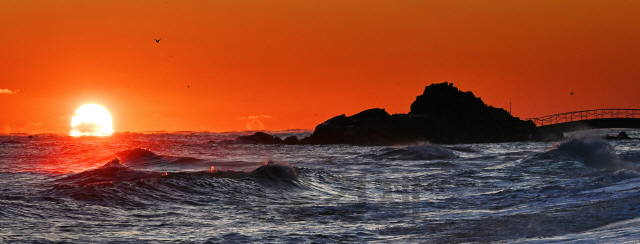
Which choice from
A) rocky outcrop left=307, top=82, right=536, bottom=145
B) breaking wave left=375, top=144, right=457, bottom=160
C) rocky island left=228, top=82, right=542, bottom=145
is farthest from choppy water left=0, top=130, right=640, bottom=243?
rocky outcrop left=307, top=82, right=536, bottom=145

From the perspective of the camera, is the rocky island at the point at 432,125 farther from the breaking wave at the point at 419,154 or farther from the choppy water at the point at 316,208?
the choppy water at the point at 316,208

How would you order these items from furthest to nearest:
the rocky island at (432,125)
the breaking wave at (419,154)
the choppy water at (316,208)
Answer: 1. the rocky island at (432,125)
2. the breaking wave at (419,154)
3. the choppy water at (316,208)

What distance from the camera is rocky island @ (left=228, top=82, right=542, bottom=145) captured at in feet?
281

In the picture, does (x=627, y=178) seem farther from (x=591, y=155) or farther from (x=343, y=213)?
(x=591, y=155)

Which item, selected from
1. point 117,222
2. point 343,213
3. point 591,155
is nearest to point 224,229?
point 117,222

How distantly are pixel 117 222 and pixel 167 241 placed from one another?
8.55ft

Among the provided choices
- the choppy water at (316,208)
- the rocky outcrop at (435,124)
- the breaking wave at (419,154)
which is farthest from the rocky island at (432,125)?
the choppy water at (316,208)

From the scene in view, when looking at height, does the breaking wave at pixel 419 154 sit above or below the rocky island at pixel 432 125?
→ below

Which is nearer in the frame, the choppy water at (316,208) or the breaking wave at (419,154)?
the choppy water at (316,208)

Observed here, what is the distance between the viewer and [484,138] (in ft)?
301

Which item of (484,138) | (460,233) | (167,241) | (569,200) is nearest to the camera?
(167,241)

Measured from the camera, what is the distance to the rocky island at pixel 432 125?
281 ft

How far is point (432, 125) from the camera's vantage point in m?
90.6

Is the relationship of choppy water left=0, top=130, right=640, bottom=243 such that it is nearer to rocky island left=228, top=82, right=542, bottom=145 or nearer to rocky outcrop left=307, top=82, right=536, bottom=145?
rocky island left=228, top=82, right=542, bottom=145
